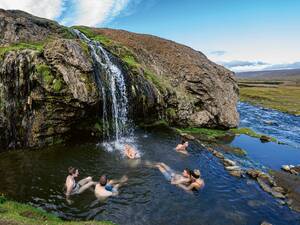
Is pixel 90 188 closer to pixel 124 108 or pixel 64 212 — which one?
pixel 64 212

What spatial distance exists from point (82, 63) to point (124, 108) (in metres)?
7.40

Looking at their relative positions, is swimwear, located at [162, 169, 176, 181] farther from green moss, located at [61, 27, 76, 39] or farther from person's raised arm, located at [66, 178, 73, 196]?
green moss, located at [61, 27, 76, 39]

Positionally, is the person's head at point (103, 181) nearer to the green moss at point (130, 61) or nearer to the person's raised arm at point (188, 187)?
the person's raised arm at point (188, 187)

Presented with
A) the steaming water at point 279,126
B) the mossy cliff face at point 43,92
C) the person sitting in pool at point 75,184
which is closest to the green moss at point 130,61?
the mossy cliff face at point 43,92

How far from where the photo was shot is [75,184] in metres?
20.1

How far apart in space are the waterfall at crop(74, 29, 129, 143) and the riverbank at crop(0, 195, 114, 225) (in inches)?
626

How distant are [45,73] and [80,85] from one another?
3353mm

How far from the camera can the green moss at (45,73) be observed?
27.8 m

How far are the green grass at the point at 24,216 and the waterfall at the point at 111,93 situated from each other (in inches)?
627

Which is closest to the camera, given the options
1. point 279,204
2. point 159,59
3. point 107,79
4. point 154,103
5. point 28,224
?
point 28,224

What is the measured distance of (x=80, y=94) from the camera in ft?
93.9

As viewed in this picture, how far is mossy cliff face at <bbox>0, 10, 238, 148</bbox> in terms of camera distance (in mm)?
27906

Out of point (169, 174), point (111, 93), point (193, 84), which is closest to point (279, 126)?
point (193, 84)

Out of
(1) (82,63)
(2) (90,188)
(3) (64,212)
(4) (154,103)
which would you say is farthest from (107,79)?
(3) (64,212)
